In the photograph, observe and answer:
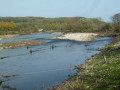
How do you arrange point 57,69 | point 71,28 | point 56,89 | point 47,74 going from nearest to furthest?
1. point 56,89
2. point 47,74
3. point 57,69
4. point 71,28

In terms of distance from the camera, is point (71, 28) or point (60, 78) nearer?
point (60, 78)

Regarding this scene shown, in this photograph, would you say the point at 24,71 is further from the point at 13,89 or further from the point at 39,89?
the point at 39,89

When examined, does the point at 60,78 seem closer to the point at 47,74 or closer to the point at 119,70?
the point at 47,74

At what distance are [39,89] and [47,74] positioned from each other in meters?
5.24

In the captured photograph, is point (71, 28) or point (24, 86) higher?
point (71, 28)

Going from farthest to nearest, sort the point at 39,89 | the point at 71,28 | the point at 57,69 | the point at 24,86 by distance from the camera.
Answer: the point at 71,28
the point at 57,69
the point at 24,86
the point at 39,89

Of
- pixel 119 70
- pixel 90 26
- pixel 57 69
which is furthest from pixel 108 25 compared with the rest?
pixel 119 70

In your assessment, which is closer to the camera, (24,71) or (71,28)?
(24,71)

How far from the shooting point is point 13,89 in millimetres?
17516

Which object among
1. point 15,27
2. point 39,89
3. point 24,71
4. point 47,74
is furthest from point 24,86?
point 15,27

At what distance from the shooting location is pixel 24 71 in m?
24.0

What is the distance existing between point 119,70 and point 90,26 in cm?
8765

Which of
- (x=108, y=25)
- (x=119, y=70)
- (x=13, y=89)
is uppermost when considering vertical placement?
(x=108, y=25)

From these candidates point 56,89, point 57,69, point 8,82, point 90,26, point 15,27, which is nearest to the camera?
point 56,89
